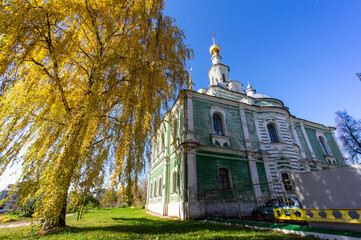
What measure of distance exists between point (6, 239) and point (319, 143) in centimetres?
2641

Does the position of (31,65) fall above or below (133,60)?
below

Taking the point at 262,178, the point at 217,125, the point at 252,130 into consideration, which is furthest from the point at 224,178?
the point at 252,130

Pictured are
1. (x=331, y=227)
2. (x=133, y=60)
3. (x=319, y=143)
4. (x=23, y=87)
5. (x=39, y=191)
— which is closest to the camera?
(x=39, y=191)

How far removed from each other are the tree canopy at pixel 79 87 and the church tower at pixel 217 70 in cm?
1688

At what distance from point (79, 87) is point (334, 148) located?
2747 cm

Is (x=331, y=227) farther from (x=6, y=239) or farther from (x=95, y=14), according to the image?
(x=95, y=14)

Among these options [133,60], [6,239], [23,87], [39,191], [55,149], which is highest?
[133,60]

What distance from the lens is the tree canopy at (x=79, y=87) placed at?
4961 millimetres

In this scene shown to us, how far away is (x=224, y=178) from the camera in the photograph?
41.5 feet

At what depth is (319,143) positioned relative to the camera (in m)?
19.9

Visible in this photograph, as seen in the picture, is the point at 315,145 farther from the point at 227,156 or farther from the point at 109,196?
the point at 109,196

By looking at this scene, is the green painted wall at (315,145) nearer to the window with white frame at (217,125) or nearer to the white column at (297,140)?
the white column at (297,140)

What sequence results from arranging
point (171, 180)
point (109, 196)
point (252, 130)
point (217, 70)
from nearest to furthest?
1. point (109, 196)
2. point (171, 180)
3. point (252, 130)
4. point (217, 70)

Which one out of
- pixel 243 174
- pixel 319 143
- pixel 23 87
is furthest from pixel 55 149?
pixel 319 143
